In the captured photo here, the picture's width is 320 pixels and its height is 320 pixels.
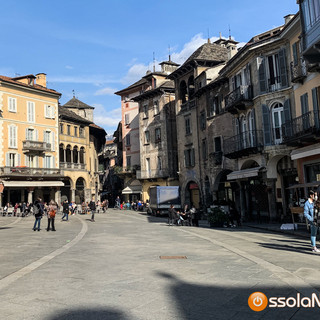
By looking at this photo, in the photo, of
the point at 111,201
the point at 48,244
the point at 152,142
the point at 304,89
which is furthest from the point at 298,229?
the point at 111,201

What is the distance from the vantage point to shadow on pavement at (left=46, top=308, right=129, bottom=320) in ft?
18.5

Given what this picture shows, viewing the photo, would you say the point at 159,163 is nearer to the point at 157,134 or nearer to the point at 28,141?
the point at 157,134

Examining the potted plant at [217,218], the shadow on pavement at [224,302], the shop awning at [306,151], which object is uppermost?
the shop awning at [306,151]

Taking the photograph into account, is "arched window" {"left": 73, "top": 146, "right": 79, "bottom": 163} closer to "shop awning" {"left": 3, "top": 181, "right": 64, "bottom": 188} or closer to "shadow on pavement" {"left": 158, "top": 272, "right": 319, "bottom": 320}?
"shop awning" {"left": 3, "top": 181, "right": 64, "bottom": 188}

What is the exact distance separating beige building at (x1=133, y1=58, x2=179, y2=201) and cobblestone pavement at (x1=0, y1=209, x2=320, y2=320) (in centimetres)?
3276

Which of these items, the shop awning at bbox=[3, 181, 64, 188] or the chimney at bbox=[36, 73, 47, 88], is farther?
the chimney at bbox=[36, 73, 47, 88]

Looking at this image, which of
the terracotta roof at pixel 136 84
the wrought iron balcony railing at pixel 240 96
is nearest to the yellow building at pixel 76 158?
the terracotta roof at pixel 136 84

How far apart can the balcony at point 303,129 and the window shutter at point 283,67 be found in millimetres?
2966

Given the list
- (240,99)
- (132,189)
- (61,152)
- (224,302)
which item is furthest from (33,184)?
(224,302)

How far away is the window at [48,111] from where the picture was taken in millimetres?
50181

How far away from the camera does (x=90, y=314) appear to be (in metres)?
5.81

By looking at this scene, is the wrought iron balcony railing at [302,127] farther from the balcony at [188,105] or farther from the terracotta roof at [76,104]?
the terracotta roof at [76,104]

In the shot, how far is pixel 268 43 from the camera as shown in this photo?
983 inches

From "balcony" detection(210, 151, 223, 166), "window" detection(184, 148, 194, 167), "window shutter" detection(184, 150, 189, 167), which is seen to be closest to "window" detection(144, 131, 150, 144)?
"window shutter" detection(184, 150, 189, 167)
